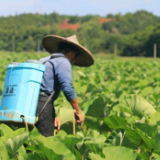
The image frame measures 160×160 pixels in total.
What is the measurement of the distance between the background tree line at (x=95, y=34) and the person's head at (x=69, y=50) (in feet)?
109

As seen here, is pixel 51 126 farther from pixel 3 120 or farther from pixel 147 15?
pixel 147 15

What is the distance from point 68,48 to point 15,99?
2.26 feet

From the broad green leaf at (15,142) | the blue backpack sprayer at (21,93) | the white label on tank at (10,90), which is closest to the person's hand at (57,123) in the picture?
the blue backpack sprayer at (21,93)

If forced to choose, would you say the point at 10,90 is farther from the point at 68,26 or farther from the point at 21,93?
the point at 68,26

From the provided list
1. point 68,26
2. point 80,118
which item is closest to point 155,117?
point 80,118

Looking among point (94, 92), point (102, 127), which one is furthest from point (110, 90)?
point (102, 127)

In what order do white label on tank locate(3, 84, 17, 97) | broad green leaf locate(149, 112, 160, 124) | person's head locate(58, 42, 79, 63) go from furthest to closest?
person's head locate(58, 42, 79, 63)
white label on tank locate(3, 84, 17, 97)
broad green leaf locate(149, 112, 160, 124)

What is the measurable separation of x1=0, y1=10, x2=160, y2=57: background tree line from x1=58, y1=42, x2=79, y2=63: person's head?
109 ft

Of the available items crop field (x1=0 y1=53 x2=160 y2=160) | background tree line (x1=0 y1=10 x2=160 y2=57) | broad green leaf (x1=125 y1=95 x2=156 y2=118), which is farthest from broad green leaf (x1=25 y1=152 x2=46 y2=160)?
background tree line (x1=0 y1=10 x2=160 y2=57)

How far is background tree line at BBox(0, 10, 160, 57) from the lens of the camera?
4106 cm

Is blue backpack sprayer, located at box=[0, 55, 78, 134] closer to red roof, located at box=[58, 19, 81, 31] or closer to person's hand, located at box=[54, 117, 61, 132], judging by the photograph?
person's hand, located at box=[54, 117, 61, 132]

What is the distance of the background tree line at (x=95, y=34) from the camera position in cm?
4106

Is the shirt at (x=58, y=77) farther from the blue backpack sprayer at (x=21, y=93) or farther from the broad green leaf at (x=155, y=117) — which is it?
the broad green leaf at (x=155, y=117)

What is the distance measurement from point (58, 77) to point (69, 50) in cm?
33
